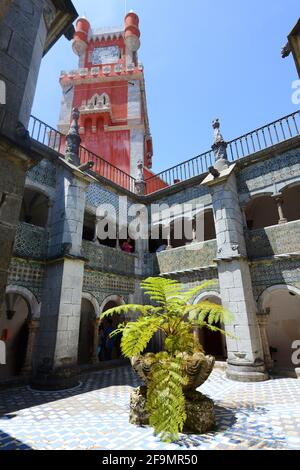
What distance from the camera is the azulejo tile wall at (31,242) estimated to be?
22.8ft

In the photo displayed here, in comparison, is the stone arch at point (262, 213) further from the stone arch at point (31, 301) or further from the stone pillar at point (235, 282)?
the stone arch at point (31, 301)

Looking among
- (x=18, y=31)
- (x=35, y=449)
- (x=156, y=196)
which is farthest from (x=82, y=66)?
(x=35, y=449)

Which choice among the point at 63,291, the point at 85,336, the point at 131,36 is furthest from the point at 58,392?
the point at 131,36

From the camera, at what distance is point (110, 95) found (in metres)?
17.2

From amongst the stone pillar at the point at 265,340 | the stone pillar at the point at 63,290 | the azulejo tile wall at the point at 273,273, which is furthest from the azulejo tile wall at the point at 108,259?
the stone pillar at the point at 265,340

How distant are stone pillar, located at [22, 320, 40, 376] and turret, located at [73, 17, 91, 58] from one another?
20479mm

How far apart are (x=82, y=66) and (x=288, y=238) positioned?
19.3m

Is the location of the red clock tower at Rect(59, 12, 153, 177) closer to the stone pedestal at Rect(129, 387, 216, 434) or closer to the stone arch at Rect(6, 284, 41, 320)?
the stone arch at Rect(6, 284, 41, 320)

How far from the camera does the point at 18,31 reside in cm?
262

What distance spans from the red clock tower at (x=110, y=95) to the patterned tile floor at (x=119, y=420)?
1162 centimetres

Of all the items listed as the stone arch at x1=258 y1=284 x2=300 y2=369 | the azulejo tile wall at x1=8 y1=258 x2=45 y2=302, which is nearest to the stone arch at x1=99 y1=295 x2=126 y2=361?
the azulejo tile wall at x1=8 y1=258 x2=45 y2=302

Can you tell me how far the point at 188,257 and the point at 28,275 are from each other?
214 inches

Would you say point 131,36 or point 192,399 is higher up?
point 131,36

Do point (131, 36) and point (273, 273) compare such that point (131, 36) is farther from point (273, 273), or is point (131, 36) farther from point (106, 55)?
point (273, 273)
